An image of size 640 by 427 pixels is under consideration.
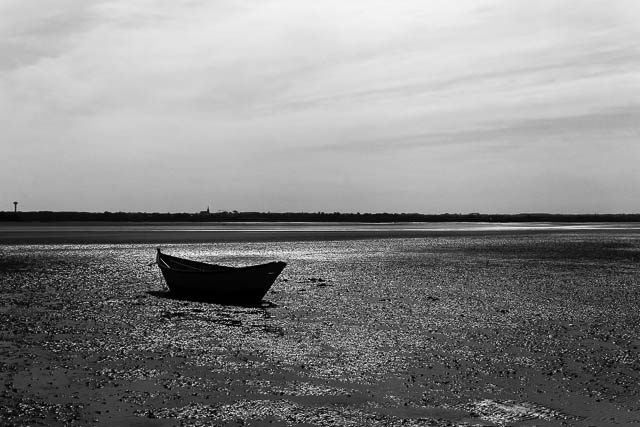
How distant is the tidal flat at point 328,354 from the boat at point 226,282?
0.74 m

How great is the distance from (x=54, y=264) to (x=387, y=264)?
17.5m

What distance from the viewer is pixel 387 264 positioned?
3441 cm

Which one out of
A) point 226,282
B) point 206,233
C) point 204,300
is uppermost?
point 206,233

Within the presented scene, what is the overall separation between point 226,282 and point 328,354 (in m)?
9.05

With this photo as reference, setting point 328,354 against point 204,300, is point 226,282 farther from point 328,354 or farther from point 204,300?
point 328,354

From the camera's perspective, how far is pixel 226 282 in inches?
850

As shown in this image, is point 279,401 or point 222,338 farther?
point 222,338

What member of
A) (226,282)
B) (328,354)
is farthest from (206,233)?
(328,354)

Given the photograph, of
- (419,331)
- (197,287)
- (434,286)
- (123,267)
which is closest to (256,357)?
(419,331)

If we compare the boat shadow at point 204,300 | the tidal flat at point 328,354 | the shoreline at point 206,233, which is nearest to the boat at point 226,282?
the boat shadow at point 204,300

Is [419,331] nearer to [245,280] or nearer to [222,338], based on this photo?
[222,338]

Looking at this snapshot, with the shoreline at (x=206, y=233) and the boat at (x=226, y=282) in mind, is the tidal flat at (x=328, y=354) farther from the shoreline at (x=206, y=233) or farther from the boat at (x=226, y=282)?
the shoreline at (x=206, y=233)

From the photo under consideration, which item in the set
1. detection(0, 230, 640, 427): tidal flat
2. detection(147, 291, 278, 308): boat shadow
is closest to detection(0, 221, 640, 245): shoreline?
detection(147, 291, 278, 308): boat shadow

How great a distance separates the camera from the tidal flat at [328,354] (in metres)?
9.52
